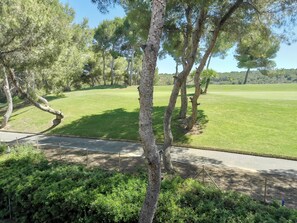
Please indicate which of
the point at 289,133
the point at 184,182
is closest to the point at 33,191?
the point at 184,182

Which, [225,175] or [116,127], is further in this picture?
[116,127]

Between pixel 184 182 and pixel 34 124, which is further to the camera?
pixel 34 124

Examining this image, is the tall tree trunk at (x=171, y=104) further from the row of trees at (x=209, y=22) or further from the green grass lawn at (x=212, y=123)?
the green grass lawn at (x=212, y=123)

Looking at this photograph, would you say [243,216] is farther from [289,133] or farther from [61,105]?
[61,105]

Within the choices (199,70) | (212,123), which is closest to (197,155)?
(199,70)

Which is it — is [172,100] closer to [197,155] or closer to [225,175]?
[225,175]

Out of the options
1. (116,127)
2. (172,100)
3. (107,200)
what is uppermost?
(172,100)

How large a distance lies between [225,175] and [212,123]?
24.2ft

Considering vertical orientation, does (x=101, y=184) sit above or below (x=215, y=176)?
above

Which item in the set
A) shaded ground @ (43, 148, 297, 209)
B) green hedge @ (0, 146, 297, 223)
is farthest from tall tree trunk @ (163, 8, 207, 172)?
green hedge @ (0, 146, 297, 223)

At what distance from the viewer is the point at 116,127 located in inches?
711

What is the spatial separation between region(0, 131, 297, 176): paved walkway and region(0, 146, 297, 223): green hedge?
212 inches

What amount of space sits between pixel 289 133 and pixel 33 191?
1404cm

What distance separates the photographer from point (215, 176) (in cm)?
1001
